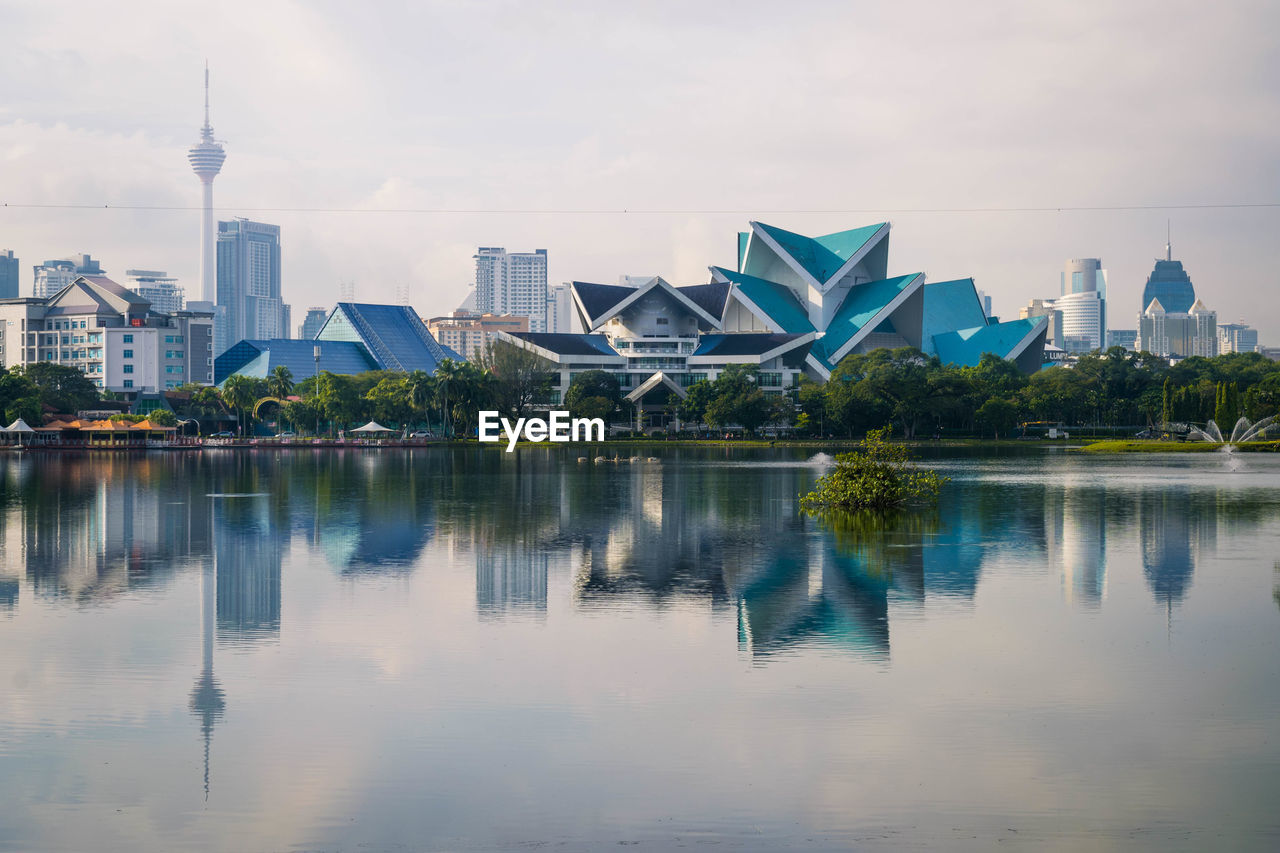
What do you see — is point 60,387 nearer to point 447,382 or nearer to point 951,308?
point 447,382

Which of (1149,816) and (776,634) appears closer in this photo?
(1149,816)

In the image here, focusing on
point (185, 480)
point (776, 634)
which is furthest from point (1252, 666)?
point (185, 480)

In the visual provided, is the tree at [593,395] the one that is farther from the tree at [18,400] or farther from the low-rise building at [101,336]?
the low-rise building at [101,336]

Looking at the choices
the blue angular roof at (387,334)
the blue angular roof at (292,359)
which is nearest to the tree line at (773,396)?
the blue angular roof at (292,359)

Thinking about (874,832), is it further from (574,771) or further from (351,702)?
(351,702)

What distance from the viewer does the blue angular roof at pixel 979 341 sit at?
389 feet

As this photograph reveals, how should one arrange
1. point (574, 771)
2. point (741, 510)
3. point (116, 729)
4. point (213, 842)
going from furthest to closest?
point (741, 510), point (116, 729), point (574, 771), point (213, 842)

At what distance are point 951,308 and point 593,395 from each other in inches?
1838

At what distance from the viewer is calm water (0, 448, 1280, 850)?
7148 mm

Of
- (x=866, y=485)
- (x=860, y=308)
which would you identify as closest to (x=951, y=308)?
(x=860, y=308)

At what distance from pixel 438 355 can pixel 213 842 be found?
13466cm

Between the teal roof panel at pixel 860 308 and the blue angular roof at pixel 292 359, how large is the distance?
4976cm

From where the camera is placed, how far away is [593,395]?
340ft

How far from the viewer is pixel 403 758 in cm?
820
